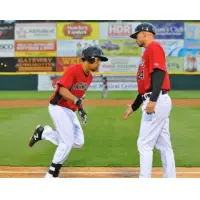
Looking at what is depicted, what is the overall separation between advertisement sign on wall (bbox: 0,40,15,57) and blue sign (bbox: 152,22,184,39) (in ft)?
38.3

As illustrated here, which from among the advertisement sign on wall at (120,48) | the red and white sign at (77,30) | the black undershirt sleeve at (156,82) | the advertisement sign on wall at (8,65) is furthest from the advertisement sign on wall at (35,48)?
the black undershirt sleeve at (156,82)

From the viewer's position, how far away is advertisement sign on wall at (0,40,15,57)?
3353 centimetres

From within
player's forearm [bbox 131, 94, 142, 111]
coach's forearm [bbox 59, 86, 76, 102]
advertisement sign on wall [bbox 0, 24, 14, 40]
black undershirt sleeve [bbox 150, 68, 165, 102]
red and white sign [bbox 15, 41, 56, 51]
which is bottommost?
player's forearm [bbox 131, 94, 142, 111]

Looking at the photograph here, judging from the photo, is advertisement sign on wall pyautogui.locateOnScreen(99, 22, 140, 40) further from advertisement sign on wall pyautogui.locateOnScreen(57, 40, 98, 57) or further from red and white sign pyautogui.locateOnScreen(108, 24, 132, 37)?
advertisement sign on wall pyautogui.locateOnScreen(57, 40, 98, 57)

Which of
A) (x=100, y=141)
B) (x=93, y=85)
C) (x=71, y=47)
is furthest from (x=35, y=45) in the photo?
(x=100, y=141)

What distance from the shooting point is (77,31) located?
33.7 metres

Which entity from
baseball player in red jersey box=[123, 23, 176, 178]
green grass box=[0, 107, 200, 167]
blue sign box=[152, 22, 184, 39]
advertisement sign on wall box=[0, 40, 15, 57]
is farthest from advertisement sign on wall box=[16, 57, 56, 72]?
baseball player in red jersey box=[123, 23, 176, 178]

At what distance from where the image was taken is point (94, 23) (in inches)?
1331

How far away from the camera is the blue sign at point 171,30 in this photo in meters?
33.2

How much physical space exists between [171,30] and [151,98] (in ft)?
97.5

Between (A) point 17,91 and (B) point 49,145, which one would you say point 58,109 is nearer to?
(B) point 49,145

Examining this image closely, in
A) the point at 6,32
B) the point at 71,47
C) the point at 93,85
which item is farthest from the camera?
the point at 6,32

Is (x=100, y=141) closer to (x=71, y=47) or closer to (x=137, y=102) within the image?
(x=137, y=102)

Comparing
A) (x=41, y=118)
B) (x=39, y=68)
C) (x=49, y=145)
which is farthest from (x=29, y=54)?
(x=49, y=145)
